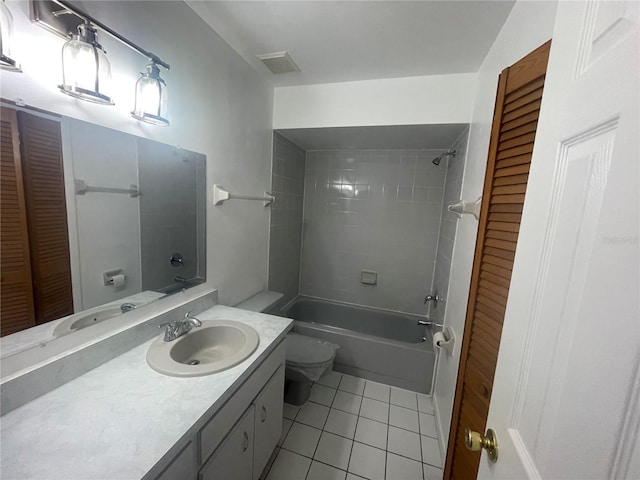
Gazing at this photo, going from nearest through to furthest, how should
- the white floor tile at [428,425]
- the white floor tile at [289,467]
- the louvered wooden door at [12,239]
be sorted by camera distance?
the louvered wooden door at [12,239] < the white floor tile at [289,467] < the white floor tile at [428,425]

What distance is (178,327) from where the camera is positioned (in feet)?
4.04

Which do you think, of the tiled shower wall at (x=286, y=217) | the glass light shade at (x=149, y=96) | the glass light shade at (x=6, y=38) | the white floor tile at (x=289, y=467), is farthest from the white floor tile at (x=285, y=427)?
the glass light shade at (x=6, y=38)

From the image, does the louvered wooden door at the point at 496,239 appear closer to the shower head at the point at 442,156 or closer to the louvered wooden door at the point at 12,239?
the shower head at the point at 442,156

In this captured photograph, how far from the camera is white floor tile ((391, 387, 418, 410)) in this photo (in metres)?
2.05

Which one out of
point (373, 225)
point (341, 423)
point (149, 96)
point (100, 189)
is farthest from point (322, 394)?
point (149, 96)

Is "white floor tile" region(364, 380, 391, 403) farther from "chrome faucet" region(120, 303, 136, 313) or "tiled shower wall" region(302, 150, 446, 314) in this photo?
"chrome faucet" region(120, 303, 136, 313)

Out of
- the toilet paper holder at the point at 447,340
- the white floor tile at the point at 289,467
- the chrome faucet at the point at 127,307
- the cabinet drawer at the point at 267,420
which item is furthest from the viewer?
the toilet paper holder at the point at 447,340

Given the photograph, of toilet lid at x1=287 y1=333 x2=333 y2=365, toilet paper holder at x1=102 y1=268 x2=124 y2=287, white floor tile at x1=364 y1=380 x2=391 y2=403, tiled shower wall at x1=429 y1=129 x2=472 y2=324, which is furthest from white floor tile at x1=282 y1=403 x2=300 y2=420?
toilet paper holder at x1=102 y1=268 x2=124 y2=287

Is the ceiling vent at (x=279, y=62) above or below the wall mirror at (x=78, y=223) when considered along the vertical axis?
above

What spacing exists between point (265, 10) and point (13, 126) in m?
1.16

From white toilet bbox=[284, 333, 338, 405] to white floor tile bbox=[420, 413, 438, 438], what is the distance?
785mm

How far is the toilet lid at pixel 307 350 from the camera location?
6.24 feet

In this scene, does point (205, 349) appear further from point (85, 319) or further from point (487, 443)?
point (487, 443)

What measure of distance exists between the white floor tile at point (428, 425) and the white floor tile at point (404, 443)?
9 centimetres
